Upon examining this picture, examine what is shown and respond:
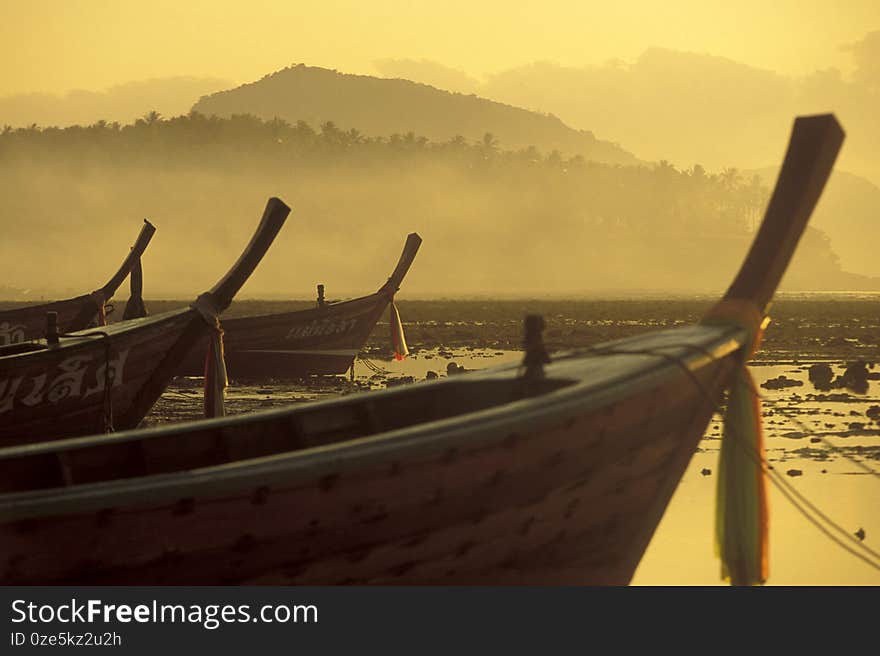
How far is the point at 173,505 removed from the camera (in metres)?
6.23

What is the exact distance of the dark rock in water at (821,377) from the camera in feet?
76.4

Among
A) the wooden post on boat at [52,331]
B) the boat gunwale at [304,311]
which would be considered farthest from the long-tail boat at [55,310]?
the wooden post on boat at [52,331]

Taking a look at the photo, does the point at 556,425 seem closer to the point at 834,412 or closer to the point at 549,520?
the point at 549,520

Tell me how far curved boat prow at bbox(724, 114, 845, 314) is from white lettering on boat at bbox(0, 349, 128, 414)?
23.0ft

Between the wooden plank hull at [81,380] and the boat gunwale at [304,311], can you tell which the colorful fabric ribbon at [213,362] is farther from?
the boat gunwale at [304,311]

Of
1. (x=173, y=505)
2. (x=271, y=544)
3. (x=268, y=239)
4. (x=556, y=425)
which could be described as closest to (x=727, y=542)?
(x=556, y=425)

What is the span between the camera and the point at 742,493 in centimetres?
895

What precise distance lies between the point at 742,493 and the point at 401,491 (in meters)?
3.34

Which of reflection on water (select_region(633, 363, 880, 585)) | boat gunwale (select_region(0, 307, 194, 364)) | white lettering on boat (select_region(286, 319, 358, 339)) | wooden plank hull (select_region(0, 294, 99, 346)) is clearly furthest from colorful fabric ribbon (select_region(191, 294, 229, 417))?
white lettering on boat (select_region(286, 319, 358, 339))

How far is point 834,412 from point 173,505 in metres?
14.8

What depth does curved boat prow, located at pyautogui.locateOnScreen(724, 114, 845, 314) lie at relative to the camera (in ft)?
30.6

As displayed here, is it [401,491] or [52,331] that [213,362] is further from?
[401,491]

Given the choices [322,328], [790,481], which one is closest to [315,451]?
[790,481]

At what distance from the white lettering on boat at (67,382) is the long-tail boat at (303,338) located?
31.0ft
